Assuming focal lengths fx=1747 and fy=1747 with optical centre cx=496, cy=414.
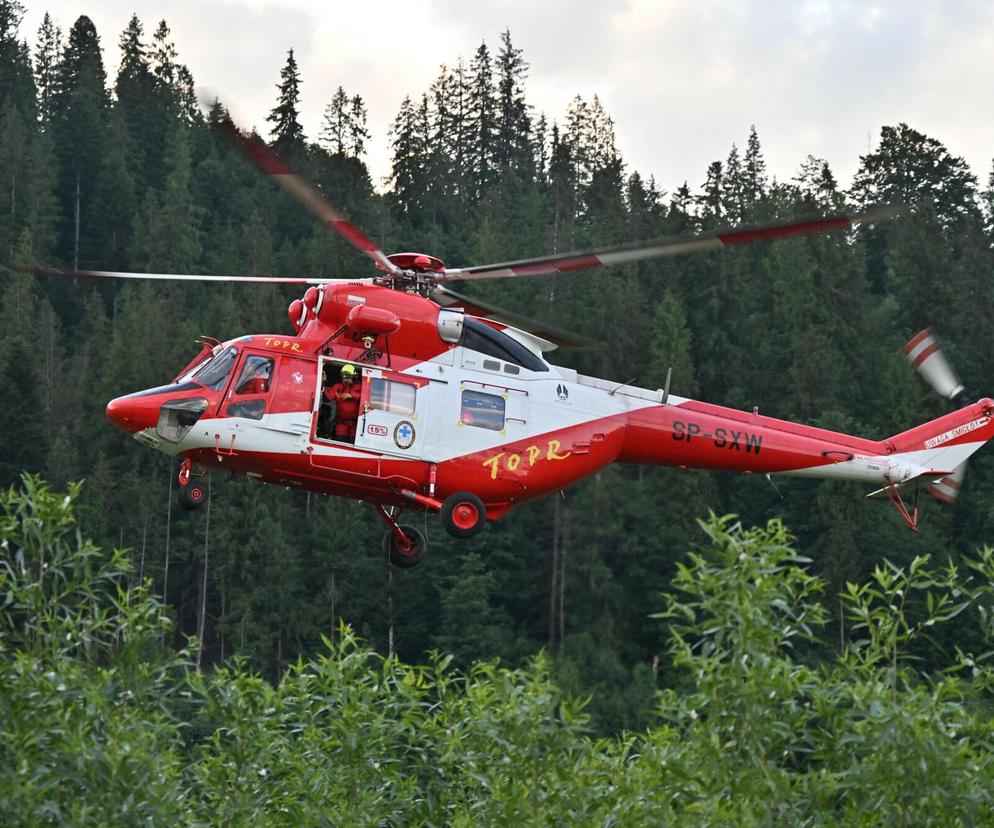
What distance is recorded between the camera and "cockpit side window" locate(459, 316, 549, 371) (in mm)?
23125

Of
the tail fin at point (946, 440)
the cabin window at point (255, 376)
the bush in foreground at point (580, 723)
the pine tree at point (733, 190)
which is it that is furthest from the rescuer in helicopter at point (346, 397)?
the pine tree at point (733, 190)

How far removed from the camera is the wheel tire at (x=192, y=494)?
2267 cm

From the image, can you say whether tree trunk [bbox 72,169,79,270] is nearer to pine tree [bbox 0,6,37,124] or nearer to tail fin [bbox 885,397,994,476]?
pine tree [bbox 0,6,37,124]

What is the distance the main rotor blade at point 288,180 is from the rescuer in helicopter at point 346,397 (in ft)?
5.24

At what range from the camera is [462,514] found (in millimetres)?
22719

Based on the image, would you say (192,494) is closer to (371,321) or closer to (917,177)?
(371,321)

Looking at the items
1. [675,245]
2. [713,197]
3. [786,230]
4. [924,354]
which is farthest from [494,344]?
[713,197]

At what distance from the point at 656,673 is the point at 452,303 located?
38.9m

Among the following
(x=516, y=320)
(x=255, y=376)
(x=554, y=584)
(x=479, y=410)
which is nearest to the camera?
(x=255, y=376)

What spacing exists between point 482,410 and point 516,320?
1.38 metres

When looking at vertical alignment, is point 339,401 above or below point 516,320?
below

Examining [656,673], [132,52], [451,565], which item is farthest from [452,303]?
[132,52]

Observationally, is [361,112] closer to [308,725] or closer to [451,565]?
[451,565]

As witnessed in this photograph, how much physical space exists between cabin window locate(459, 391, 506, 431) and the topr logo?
0.73 meters
